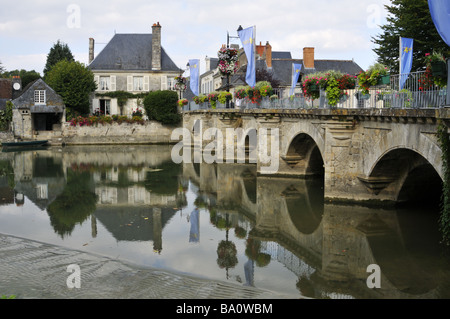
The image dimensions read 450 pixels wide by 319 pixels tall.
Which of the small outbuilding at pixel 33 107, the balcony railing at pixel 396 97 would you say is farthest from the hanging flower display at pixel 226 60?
the small outbuilding at pixel 33 107

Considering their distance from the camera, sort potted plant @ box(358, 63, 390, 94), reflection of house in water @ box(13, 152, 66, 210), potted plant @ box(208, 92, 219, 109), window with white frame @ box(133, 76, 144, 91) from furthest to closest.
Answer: window with white frame @ box(133, 76, 144, 91)
potted plant @ box(208, 92, 219, 109)
reflection of house in water @ box(13, 152, 66, 210)
potted plant @ box(358, 63, 390, 94)

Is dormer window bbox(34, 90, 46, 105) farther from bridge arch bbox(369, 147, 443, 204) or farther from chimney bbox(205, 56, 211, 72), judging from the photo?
bridge arch bbox(369, 147, 443, 204)

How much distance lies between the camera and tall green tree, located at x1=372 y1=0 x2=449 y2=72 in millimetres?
26562

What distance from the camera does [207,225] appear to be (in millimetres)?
14836

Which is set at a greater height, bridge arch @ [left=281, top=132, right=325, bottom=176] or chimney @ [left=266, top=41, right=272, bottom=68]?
chimney @ [left=266, top=41, right=272, bottom=68]

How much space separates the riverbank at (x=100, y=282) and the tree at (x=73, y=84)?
117ft

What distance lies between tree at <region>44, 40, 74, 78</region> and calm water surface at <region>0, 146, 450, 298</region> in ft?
136

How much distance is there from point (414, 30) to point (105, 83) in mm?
30129

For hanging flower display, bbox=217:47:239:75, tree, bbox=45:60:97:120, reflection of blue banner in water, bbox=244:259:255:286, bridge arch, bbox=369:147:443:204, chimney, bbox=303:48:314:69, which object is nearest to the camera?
reflection of blue banner in water, bbox=244:259:255:286

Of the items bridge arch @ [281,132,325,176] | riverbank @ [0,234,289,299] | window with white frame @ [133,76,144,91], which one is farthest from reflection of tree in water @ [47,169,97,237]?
window with white frame @ [133,76,144,91]

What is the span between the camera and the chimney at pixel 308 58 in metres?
42.2

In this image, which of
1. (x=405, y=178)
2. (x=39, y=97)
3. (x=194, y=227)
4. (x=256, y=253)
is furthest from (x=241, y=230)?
(x=39, y=97)

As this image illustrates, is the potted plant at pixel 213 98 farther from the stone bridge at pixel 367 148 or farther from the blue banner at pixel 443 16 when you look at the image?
the blue banner at pixel 443 16
